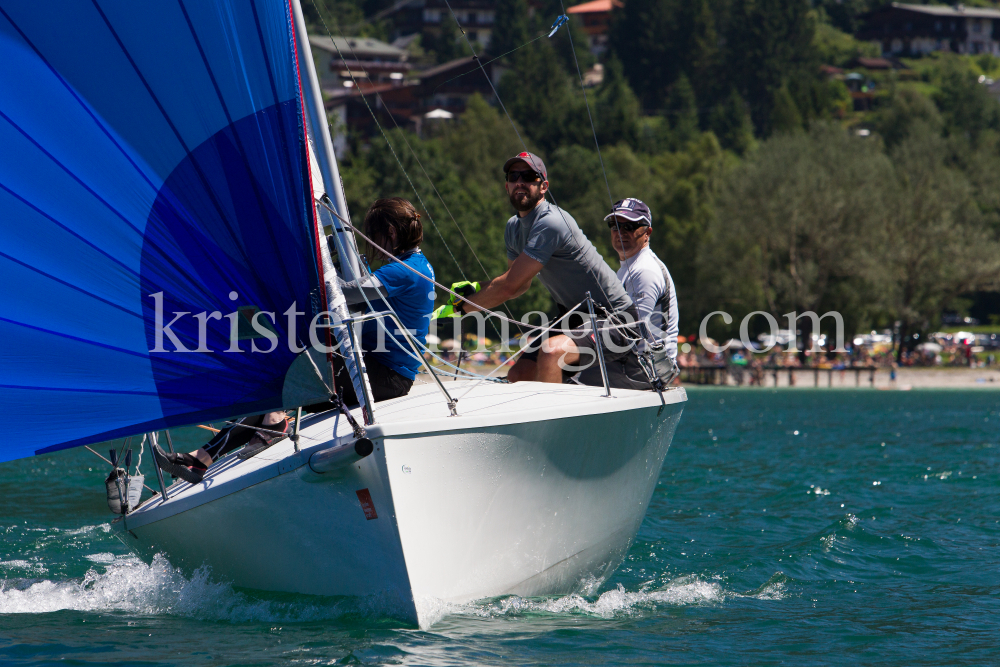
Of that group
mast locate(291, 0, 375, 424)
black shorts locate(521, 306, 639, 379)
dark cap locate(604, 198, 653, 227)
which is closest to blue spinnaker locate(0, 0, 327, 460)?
mast locate(291, 0, 375, 424)

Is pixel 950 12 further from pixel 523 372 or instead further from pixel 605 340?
pixel 523 372

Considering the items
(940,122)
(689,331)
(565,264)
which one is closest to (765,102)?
(940,122)

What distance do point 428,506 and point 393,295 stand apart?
1.22 meters

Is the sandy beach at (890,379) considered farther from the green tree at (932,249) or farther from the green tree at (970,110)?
the green tree at (970,110)

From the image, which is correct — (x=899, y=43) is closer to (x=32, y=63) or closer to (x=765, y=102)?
(x=765, y=102)

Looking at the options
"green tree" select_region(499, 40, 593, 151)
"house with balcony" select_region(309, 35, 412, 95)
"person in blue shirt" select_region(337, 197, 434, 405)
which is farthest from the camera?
"house with balcony" select_region(309, 35, 412, 95)

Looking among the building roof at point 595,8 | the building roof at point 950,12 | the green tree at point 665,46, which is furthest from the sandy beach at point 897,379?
the building roof at point 950,12

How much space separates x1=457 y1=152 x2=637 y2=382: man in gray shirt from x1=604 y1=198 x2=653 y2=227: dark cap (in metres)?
0.36

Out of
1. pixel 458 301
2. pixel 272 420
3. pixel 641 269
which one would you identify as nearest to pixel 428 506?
pixel 458 301

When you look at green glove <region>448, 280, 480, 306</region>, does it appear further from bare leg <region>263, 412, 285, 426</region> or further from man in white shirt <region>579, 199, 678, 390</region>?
bare leg <region>263, 412, 285, 426</region>

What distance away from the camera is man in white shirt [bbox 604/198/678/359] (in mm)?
6117

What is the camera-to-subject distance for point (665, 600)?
5863mm

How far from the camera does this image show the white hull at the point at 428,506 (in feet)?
14.5

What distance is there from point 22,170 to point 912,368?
156 feet
